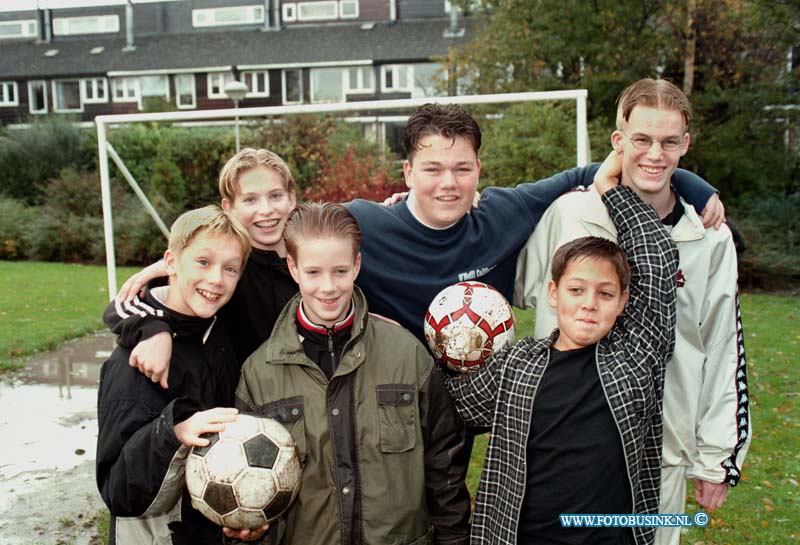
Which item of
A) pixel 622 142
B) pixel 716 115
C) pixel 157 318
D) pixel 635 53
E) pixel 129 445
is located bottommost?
pixel 129 445

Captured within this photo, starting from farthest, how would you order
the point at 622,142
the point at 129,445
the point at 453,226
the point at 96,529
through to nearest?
the point at 96,529, the point at 453,226, the point at 622,142, the point at 129,445

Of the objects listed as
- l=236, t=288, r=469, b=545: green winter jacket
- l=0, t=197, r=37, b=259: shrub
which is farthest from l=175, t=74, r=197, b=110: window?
l=236, t=288, r=469, b=545: green winter jacket

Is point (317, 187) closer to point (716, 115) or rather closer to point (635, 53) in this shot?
point (635, 53)

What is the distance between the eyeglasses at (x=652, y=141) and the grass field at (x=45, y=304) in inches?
369

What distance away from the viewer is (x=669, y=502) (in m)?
3.26

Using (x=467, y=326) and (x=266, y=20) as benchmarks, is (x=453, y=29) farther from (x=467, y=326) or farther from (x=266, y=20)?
(x=467, y=326)

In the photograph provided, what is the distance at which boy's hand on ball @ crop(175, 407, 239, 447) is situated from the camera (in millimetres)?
2533

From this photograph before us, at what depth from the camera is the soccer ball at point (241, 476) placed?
2.50 m

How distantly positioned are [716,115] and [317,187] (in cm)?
1065

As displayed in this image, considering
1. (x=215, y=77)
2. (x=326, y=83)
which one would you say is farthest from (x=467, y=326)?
(x=215, y=77)

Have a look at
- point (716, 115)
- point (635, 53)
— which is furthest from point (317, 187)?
point (716, 115)

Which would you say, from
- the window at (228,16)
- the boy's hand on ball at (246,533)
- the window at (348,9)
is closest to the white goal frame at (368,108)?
the boy's hand on ball at (246,533)

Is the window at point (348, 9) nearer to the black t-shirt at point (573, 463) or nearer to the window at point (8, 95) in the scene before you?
the window at point (8, 95)

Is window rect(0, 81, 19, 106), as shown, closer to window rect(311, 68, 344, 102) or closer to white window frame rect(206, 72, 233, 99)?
white window frame rect(206, 72, 233, 99)
